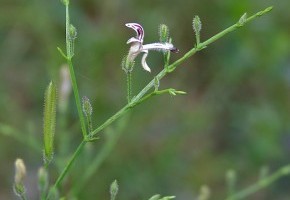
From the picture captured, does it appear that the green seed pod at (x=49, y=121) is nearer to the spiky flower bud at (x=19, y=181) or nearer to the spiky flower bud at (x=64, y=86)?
the spiky flower bud at (x=19, y=181)

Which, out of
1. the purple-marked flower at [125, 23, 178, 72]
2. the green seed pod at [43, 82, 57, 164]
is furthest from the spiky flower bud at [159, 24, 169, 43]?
the green seed pod at [43, 82, 57, 164]

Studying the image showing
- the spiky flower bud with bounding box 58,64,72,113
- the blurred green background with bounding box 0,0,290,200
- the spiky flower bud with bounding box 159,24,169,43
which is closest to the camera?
the spiky flower bud with bounding box 159,24,169,43

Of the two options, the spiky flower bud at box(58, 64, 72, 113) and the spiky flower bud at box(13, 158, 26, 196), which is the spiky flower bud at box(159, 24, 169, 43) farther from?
the spiky flower bud at box(58, 64, 72, 113)

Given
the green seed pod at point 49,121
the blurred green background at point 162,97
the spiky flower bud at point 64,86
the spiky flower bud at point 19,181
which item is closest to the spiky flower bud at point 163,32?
the green seed pod at point 49,121

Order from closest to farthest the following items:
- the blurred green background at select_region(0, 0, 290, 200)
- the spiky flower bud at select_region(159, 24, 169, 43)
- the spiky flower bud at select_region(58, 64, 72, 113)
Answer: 1. the spiky flower bud at select_region(159, 24, 169, 43)
2. the spiky flower bud at select_region(58, 64, 72, 113)
3. the blurred green background at select_region(0, 0, 290, 200)

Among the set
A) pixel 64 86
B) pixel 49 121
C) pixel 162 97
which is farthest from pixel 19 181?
pixel 162 97

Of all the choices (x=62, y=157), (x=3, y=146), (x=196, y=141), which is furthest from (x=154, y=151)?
(x=62, y=157)
